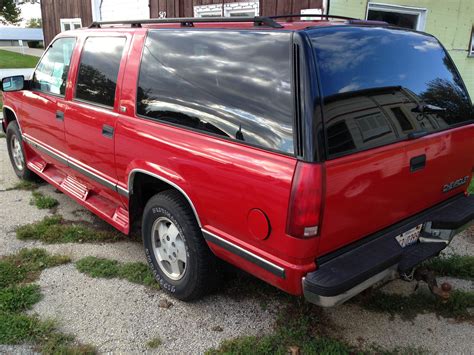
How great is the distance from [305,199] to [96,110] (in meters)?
2.20

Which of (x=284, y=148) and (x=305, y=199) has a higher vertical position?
(x=284, y=148)

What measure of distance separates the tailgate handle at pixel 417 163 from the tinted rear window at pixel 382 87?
0.16 metres

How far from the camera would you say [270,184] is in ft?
7.26

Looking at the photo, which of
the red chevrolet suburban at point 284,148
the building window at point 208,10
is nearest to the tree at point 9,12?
the building window at point 208,10

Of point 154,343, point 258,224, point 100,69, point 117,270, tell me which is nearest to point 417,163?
point 258,224

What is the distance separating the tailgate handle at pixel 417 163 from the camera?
261 cm

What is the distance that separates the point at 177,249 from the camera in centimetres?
304

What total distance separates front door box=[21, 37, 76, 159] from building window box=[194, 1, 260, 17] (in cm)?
370

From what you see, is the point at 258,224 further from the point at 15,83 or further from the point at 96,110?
the point at 15,83

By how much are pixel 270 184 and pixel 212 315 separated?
4.16ft

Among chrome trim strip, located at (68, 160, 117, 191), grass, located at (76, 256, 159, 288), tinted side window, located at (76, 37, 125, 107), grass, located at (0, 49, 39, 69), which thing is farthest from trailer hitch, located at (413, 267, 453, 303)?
grass, located at (0, 49, 39, 69)

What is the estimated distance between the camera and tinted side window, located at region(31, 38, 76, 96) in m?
4.14

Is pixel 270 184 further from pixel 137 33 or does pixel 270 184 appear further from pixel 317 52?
pixel 137 33

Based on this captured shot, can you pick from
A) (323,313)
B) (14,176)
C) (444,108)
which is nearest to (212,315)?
(323,313)
